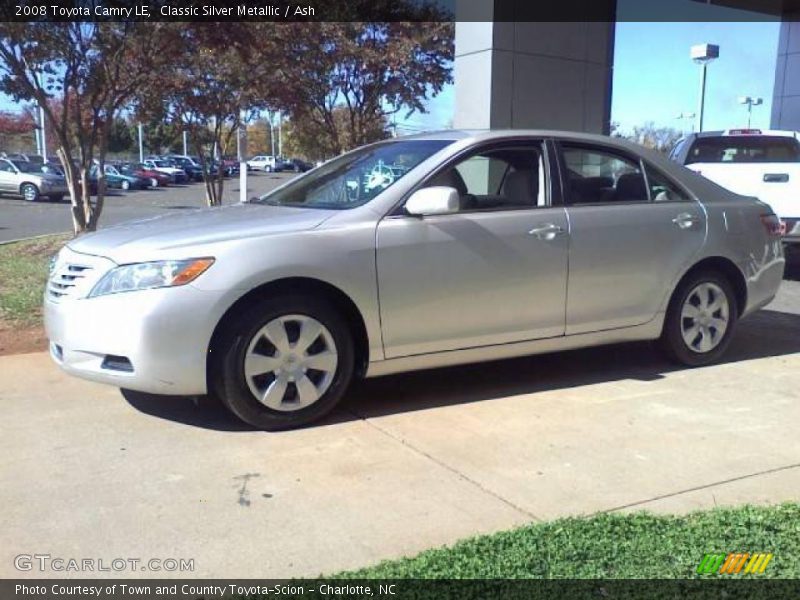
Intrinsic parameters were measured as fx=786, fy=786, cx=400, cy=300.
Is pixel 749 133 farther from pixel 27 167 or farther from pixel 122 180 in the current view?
pixel 122 180

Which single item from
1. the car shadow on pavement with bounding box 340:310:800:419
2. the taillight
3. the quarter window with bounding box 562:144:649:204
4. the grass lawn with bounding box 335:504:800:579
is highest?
the quarter window with bounding box 562:144:649:204

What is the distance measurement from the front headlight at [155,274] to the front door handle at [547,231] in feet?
6.69

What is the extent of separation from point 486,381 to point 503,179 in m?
1.38

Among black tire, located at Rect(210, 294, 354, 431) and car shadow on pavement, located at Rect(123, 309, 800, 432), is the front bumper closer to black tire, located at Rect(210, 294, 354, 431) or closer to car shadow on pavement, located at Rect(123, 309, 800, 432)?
black tire, located at Rect(210, 294, 354, 431)

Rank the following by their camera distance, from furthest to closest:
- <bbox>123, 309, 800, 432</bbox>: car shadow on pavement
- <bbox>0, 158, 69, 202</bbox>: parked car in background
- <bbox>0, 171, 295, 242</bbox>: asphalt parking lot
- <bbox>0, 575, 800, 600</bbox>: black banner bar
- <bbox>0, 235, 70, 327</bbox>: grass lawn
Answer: <bbox>0, 158, 69, 202</bbox>: parked car in background → <bbox>0, 171, 295, 242</bbox>: asphalt parking lot → <bbox>0, 235, 70, 327</bbox>: grass lawn → <bbox>123, 309, 800, 432</bbox>: car shadow on pavement → <bbox>0, 575, 800, 600</bbox>: black banner bar

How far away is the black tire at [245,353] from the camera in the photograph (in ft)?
13.6

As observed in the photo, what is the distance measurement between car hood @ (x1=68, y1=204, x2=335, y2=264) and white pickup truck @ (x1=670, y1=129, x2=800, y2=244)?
7.48 m

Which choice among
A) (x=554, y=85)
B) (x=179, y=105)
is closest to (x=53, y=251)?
(x=179, y=105)

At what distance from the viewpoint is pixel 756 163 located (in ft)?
34.0

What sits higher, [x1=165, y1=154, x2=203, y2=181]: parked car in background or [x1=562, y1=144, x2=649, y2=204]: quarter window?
[x1=562, y1=144, x2=649, y2=204]: quarter window

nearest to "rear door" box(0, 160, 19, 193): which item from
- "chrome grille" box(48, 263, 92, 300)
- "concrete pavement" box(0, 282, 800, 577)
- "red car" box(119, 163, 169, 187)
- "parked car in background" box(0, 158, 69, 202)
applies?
"parked car in background" box(0, 158, 69, 202)

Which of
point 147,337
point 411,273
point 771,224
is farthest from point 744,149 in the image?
point 147,337

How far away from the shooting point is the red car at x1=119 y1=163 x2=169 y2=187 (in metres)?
44.9

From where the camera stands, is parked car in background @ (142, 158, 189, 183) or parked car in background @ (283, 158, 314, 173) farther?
parked car in background @ (283, 158, 314, 173)
